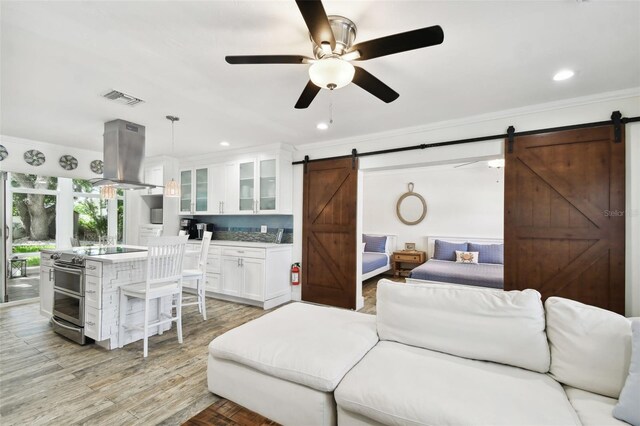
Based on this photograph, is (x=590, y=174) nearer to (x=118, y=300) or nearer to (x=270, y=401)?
(x=270, y=401)

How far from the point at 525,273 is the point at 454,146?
5.44 feet

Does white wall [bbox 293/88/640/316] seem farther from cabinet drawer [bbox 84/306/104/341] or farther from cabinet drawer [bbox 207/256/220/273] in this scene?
cabinet drawer [bbox 84/306/104/341]

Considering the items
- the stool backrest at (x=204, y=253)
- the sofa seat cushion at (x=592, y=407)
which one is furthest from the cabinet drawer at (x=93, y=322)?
the sofa seat cushion at (x=592, y=407)

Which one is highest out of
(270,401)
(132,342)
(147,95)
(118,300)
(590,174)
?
(147,95)

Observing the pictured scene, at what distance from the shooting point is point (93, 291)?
294 cm

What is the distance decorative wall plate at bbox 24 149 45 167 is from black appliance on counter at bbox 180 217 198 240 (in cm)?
232

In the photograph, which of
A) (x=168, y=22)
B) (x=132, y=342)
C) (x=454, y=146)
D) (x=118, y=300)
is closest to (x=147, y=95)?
(x=168, y=22)

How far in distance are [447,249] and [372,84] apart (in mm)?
4913

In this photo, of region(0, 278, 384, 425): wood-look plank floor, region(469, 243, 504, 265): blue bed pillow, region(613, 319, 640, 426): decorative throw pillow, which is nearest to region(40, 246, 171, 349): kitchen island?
region(0, 278, 384, 425): wood-look plank floor

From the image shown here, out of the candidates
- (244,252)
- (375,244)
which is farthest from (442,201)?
(244,252)

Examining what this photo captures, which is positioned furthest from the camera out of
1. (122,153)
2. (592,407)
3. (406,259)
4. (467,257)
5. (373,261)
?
(406,259)

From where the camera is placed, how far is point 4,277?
4.29m

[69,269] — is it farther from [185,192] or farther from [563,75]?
[563,75]

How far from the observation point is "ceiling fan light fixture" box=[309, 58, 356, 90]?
163 centimetres
